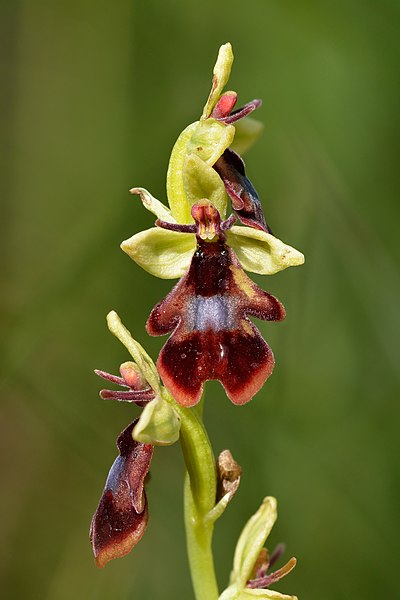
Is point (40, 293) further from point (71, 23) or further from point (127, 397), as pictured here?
point (127, 397)

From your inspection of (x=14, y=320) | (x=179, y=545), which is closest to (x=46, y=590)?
(x=179, y=545)

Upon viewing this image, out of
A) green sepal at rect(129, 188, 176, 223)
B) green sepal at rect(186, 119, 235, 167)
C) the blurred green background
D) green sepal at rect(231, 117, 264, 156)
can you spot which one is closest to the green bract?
green sepal at rect(129, 188, 176, 223)

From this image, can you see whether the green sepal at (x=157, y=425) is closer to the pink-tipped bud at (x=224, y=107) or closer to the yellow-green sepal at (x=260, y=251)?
the yellow-green sepal at (x=260, y=251)

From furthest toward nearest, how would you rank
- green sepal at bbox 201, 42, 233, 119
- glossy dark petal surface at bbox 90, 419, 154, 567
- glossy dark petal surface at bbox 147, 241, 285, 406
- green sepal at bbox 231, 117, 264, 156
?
green sepal at bbox 231, 117, 264, 156 → green sepal at bbox 201, 42, 233, 119 → glossy dark petal surface at bbox 90, 419, 154, 567 → glossy dark petal surface at bbox 147, 241, 285, 406

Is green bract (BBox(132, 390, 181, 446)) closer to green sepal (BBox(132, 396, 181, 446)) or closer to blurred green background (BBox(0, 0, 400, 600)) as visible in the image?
green sepal (BBox(132, 396, 181, 446))

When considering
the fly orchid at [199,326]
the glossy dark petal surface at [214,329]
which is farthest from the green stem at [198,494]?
the glossy dark petal surface at [214,329]
